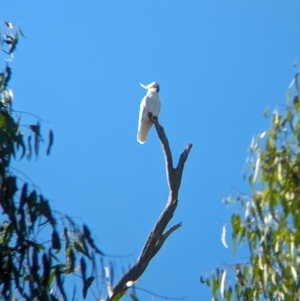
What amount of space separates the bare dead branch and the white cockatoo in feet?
6.94

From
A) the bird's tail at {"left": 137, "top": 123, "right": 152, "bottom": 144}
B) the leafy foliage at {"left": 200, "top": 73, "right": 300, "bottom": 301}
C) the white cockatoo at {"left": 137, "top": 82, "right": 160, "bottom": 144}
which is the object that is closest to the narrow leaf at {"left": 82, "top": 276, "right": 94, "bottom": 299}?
the leafy foliage at {"left": 200, "top": 73, "right": 300, "bottom": 301}

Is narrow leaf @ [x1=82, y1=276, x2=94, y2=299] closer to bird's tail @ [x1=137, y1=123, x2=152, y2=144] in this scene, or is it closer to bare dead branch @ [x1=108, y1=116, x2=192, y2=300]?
bare dead branch @ [x1=108, y1=116, x2=192, y2=300]

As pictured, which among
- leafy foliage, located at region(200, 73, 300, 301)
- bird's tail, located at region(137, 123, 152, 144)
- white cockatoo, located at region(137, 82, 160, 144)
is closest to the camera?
leafy foliage, located at region(200, 73, 300, 301)

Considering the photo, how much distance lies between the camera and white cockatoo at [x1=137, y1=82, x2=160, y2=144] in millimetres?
6412

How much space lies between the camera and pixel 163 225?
371 centimetres

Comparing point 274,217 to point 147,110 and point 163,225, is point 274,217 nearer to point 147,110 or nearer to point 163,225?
point 163,225

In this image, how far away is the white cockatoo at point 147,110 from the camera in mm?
6412

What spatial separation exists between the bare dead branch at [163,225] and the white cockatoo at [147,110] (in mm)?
2117

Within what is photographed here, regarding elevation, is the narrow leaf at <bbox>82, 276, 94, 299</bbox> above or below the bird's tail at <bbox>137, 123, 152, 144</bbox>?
below

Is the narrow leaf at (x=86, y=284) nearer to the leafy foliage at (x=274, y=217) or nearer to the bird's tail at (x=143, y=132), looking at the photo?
the leafy foliage at (x=274, y=217)

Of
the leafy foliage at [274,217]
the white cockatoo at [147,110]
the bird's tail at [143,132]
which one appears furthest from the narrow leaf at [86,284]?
the bird's tail at [143,132]

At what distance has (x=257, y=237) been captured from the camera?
2.41 metres

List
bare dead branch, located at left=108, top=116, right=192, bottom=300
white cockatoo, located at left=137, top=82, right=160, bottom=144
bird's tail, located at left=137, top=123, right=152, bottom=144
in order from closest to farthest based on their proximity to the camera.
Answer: bare dead branch, located at left=108, top=116, right=192, bottom=300 → white cockatoo, located at left=137, top=82, right=160, bottom=144 → bird's tail, located at left=137, top=123, right=152, bottom=144

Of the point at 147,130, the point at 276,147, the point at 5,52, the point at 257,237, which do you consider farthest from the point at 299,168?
the point at 147,130
